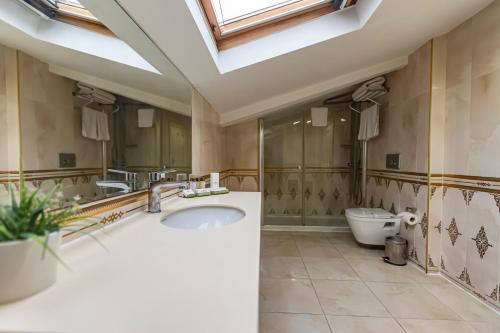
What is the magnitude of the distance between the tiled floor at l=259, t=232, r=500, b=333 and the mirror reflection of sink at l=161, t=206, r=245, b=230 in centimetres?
68

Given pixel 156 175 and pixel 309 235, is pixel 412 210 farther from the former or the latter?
pixel 156 175

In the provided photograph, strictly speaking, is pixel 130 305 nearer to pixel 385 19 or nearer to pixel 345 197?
pixel 385 19

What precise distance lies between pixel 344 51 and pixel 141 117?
1497 mm

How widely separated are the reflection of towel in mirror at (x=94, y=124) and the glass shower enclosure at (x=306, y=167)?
2.71 metres

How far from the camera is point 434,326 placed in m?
1.34

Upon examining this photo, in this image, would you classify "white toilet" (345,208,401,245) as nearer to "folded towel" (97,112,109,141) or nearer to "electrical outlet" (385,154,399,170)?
"electrical outlet" (385,154,399,170)

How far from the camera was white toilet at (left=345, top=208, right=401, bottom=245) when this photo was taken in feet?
7.48

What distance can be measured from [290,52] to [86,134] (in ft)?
4.20

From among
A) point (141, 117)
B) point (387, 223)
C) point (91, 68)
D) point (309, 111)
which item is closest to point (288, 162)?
point (309, 111)

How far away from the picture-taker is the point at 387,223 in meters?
2.29

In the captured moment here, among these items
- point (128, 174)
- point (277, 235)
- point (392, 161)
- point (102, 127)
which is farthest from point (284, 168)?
point (102, 127)

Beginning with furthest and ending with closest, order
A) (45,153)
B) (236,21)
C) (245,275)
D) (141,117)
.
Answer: (236,21)
(141,117)
(45,153)
(245,275)

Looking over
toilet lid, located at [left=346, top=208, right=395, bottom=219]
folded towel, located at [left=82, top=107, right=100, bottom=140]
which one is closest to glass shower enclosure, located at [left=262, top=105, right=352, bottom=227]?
toilet lid, located at [left=346, top=208, right=395, bottom=219]

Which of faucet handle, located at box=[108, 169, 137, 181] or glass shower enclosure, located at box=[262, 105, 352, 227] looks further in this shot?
glass shower enclosure, located at box=[262, 105, 352, 227]
